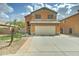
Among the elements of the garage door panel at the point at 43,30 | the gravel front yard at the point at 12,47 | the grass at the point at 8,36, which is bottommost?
the gravel front yard at the point at 12,47

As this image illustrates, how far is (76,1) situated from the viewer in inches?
156

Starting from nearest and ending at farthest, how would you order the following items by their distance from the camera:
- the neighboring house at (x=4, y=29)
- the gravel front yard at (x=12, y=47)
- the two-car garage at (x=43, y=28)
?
the gravel front yard at (x=12, y=47) < the neighboring house at (x=4, y=29) < the two-car garage at (x=43, y=28)

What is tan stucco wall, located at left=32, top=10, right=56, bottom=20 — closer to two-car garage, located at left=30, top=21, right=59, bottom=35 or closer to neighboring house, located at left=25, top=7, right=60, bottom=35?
neighboring house, located at left=25, top=7, right=60, bottom=35

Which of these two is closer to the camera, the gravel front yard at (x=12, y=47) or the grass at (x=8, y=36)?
the gravel front yard at (x=12, y=47)

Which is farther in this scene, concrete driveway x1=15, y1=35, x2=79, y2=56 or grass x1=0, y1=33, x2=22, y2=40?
grass x1=0, y1=33, x2=22, y2=40

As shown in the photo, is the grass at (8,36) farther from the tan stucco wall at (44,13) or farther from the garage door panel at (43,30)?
the tan stucco wall at (44,13)

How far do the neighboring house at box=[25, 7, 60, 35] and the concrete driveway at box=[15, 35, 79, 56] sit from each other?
0.52 ft

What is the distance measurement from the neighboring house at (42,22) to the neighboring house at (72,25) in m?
0.14

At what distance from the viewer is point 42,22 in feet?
14.2

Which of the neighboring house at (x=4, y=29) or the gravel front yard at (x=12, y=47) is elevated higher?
the neighboring house at (x=4, y=29)

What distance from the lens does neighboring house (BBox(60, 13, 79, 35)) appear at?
4342 mm

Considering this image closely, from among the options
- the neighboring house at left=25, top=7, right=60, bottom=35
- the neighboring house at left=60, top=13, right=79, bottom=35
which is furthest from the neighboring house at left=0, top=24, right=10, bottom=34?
the neighboring house at left=60, top=13, right=79, bottom=35

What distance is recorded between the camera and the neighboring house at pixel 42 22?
4.25 meters

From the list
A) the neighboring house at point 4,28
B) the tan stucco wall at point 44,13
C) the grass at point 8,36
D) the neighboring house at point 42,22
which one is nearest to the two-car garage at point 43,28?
the neighboring house at point 42,22
